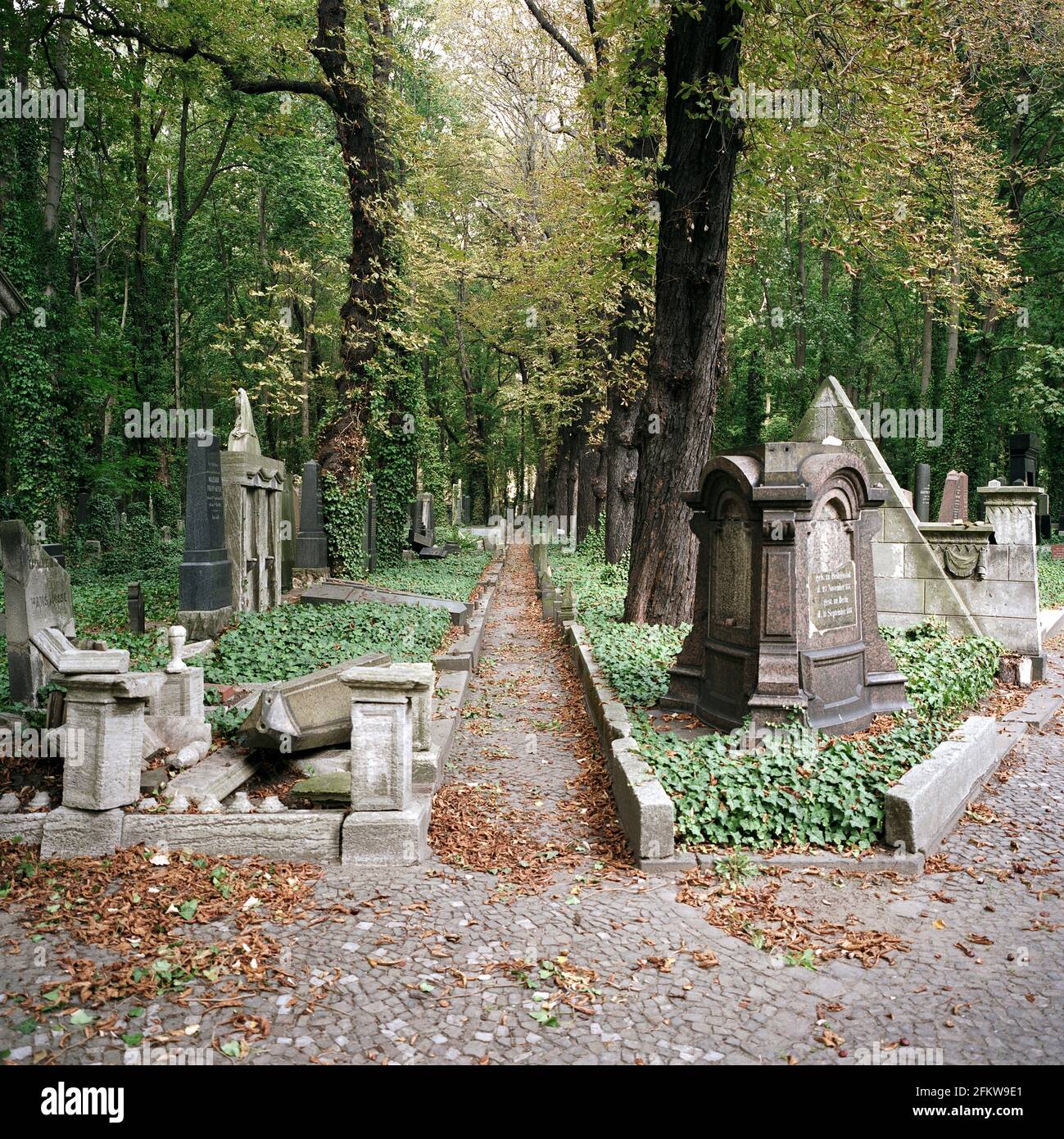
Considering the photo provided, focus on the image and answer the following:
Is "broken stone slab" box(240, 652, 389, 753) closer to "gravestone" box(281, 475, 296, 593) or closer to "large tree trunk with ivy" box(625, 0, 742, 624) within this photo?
"large tree trunk with ivy" box(625, 0, 742, 624)

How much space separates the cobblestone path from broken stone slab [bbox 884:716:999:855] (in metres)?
0.18

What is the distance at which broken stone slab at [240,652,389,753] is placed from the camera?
5348 mm

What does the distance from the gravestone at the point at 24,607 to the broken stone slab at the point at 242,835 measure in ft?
10.2

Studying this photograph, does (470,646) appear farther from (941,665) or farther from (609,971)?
(609,971)

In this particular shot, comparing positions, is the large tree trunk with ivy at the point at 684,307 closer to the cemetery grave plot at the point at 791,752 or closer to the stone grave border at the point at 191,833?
the cemetery grave plot at the point at 791,752

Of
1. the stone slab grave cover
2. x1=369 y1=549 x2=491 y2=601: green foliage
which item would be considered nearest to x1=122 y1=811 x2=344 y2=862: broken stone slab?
the stone slab grave cover

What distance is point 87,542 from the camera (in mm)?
18875

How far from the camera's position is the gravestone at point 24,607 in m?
6.99

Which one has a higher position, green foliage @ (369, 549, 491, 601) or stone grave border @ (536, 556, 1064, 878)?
green foliage @ (369, 549, 491, 601)

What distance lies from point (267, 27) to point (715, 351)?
1078 centimetres
